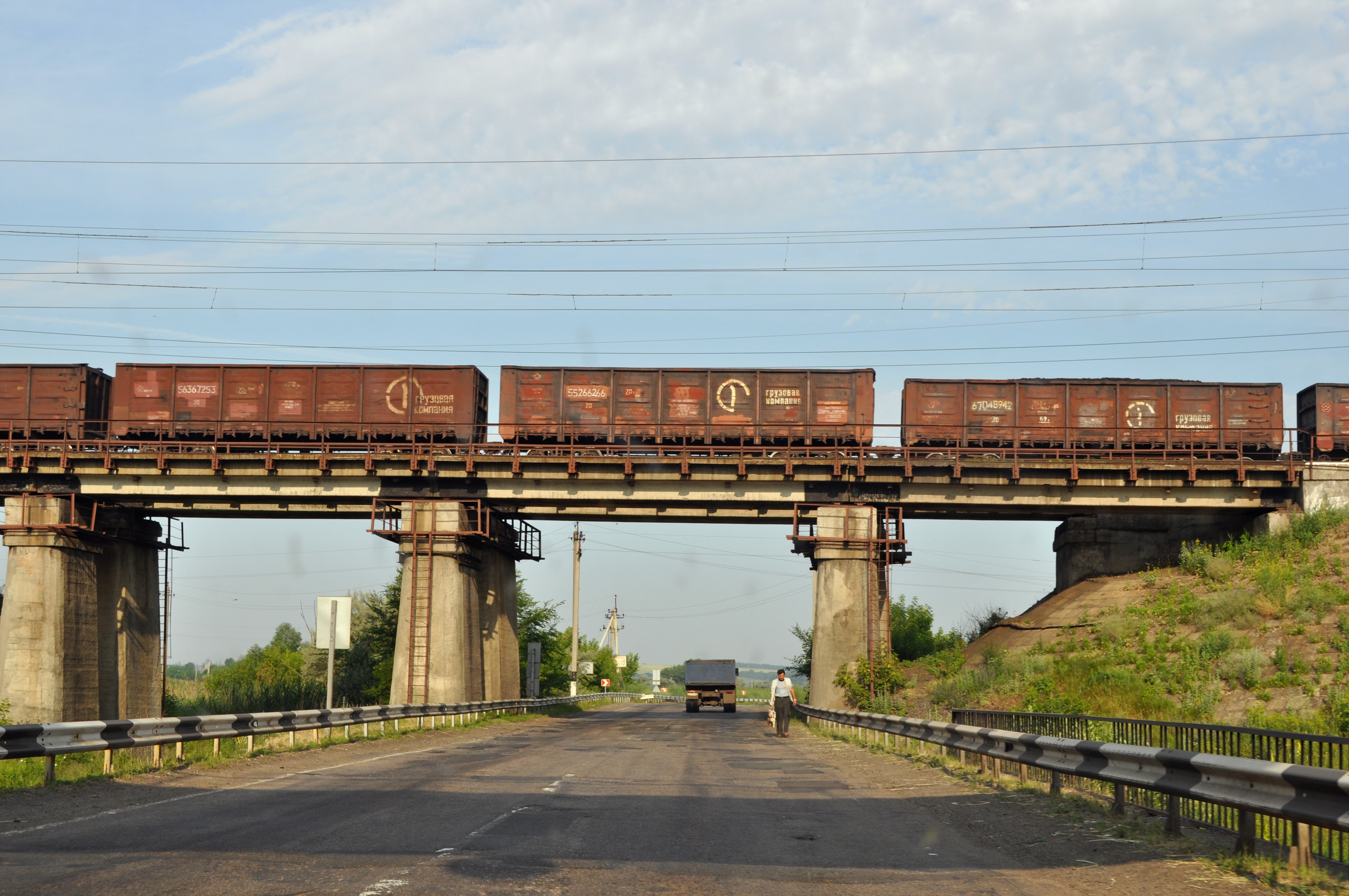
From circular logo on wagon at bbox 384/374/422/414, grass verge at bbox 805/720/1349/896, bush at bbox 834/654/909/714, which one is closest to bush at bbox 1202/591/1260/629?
bush at bbox 834/654/909/714

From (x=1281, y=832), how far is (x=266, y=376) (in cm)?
3926

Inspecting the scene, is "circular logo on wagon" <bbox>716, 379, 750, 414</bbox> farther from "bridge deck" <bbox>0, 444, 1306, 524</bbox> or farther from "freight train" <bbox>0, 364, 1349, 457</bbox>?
"bridge deck" <bbox>0, 444, 1306, 524</bbox>

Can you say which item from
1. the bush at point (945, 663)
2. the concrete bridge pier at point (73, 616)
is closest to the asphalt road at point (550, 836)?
the bush at point (945, 663)

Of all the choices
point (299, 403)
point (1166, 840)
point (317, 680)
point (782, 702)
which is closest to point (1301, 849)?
point (1166, 840)

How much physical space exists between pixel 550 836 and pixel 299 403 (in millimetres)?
35389

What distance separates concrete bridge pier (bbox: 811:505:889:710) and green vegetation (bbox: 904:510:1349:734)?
2620mm

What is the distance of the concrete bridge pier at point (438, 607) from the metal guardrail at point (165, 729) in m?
9.12

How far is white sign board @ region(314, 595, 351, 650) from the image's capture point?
2430cm

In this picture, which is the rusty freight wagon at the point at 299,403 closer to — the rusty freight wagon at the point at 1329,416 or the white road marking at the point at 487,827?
the white road marking at the point at 487,827

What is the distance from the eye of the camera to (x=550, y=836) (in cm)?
982

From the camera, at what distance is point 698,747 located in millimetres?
25156

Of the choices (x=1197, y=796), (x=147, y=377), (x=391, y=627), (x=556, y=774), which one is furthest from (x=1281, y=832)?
(x=391, y=627)

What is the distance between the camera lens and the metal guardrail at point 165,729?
12.2 m

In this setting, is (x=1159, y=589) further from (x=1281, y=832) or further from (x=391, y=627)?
(x=391, y=627)
